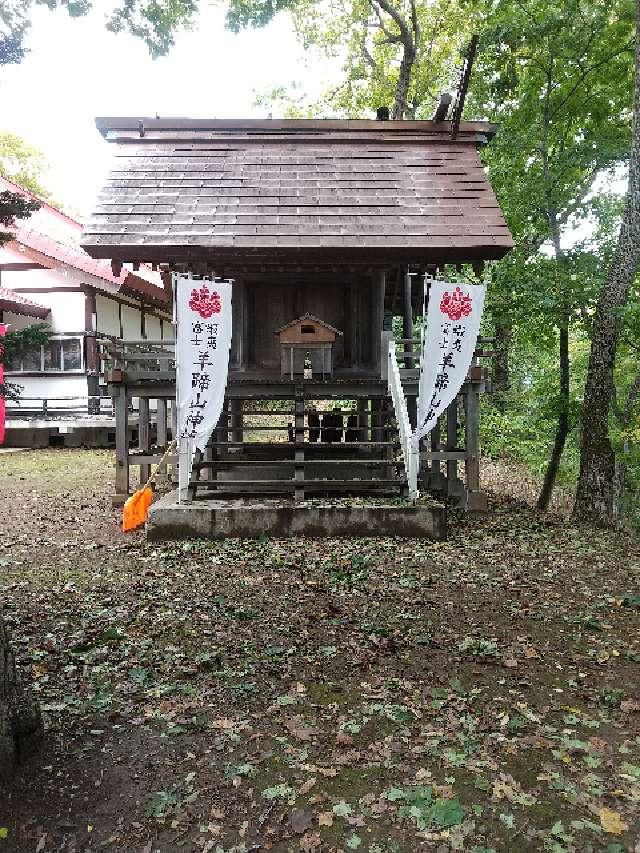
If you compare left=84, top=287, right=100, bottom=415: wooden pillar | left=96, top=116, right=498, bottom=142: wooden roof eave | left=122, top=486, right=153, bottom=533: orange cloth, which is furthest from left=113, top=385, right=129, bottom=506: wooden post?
left=84, top=287, right=100, bottom=415: wooden pillar

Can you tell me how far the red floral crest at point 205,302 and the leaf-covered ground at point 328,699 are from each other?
3276mm

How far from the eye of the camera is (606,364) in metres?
8.52

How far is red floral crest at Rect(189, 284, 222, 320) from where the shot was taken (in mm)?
8584

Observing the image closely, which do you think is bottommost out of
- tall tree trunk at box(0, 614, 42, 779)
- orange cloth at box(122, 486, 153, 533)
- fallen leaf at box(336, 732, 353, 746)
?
fallen leaf at box(336, 732, 353, 746)

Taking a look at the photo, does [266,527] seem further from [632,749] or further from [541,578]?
[632,749]

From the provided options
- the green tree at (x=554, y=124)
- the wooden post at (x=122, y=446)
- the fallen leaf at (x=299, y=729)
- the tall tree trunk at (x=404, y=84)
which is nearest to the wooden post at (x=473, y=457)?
the green tree at (x=554, y=124)

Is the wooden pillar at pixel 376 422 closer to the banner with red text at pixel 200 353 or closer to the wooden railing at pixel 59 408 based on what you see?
the banner with red text at pixel 200 353

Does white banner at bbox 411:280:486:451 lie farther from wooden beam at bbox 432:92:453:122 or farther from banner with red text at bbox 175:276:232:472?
wooden beam at bbox 432:92:453:122

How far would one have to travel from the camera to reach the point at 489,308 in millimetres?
10859

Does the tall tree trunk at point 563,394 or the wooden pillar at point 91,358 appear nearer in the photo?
the tall tree trunk at point 563,394

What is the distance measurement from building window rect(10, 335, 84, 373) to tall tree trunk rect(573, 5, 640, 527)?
14.7 metres

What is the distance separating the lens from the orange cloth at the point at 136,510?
8.41 m

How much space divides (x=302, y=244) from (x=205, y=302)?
1761 millimetres

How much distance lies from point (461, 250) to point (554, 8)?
3680mm
